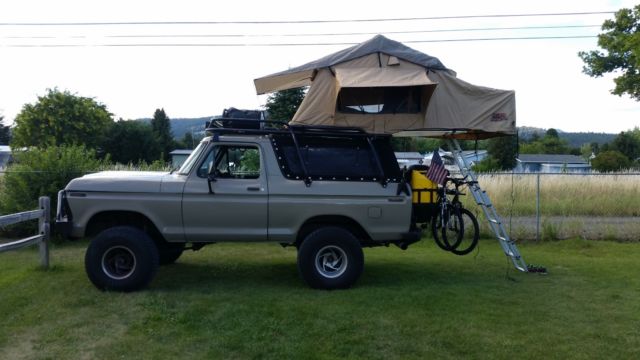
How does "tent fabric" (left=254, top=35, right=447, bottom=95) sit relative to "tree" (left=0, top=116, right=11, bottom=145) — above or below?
below

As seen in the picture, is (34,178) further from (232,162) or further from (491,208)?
(491,208)

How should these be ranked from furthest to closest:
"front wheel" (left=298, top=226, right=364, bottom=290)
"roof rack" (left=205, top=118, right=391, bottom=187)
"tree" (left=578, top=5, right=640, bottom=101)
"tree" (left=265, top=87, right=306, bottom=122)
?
"tree" (left=578, top=5, right=640, bottom=101), "tree" (left=265, top=87, right=306, bottom=122), "roof rack" (left=205, top=118, right=391, bottom=187), "front wheel" (left=298, top=226, right=364, bottom=290)

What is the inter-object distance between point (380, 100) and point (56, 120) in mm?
43684

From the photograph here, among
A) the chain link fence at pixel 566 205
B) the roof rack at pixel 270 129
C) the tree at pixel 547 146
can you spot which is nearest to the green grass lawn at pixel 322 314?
the roof rack at pixel 270 129

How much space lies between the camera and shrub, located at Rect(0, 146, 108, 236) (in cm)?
1141

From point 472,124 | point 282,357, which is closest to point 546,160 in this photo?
point 472,124

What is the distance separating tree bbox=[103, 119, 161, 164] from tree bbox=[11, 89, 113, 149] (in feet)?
11.8

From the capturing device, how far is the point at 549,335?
18.7 feet

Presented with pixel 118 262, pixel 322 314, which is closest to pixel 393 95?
pixel 322 314

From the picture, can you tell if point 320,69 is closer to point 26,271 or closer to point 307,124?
point 307,124

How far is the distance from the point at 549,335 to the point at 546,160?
197ft

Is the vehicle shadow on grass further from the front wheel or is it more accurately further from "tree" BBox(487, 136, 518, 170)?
"tree" BBox(487, 136, 518, 170)

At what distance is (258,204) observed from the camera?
730 cm

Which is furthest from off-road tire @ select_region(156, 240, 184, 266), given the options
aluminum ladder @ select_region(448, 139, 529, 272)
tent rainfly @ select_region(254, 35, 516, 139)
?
aluminum ladder @ select_region(448, 139, 529, 272)
